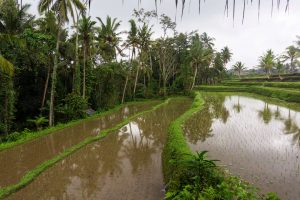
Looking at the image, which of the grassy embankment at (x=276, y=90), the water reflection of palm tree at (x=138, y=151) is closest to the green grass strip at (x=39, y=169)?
the water reflection of palm tree at (x=138, y=151)

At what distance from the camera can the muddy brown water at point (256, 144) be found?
7.82 m

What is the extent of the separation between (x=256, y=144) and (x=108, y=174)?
6206 millimetres

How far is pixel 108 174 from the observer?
30.5 ft

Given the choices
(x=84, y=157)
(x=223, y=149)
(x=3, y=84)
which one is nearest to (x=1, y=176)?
(x=84, y=157)

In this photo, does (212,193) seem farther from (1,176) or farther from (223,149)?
(1,176)

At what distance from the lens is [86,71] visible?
76.7 feet

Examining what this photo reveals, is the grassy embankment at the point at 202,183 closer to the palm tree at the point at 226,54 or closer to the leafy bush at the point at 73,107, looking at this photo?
the leafy bush at the point at 73,107

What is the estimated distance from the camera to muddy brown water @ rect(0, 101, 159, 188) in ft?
32.2

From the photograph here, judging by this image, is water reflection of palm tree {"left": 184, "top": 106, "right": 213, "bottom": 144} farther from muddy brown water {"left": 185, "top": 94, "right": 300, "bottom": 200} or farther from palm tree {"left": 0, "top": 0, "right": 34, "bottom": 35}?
palm tree {"left": 0, "top": 0, "right": 34, "bottom": 35}

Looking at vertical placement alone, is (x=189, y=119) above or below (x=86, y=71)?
below

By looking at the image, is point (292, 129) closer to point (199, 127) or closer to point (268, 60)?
point (199, 127)

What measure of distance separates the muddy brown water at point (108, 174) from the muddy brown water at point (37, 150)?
3.14 feet

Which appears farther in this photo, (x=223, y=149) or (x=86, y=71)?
(x=86, y=71)

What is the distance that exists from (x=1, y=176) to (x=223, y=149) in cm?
787
